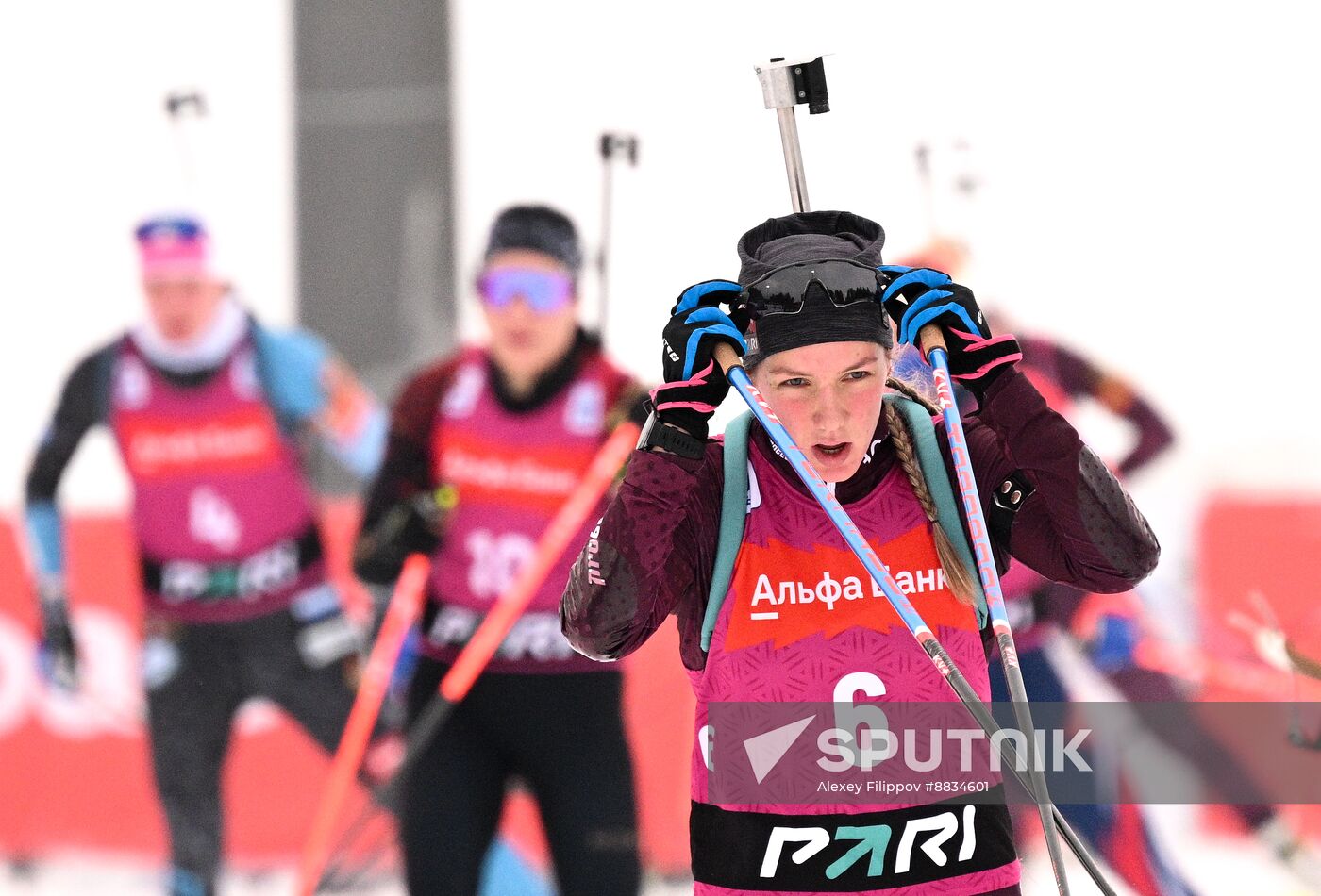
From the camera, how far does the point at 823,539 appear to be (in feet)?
5.80

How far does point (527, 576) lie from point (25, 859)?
234 cm

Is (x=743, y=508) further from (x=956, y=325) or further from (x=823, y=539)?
(x=956, y=325)

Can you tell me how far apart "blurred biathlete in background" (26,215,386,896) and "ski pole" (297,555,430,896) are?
4cm

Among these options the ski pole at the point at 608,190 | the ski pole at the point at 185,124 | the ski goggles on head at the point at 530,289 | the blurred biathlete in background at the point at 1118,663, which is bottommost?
the blurred biathlete in background at the point at 1118,663

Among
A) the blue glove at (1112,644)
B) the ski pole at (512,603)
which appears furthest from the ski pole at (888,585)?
the blue glove at (1112,644)

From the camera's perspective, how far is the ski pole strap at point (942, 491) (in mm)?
1770

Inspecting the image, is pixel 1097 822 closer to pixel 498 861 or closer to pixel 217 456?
pixel 498 861

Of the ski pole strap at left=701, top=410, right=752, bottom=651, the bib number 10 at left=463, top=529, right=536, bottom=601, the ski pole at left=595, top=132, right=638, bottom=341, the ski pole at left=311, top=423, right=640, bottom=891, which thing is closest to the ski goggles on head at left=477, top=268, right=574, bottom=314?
the ski pole at left=311, top=423, right=640, bottom=891

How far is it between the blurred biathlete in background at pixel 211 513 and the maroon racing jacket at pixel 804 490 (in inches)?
105

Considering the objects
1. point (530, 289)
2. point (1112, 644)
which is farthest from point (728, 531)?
point (1112, 644)

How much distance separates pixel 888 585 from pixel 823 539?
0.36 ft

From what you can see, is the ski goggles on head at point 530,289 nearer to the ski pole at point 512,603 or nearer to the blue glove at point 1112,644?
the ski pole at point 512,603

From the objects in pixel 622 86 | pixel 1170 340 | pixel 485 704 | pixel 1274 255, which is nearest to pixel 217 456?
pixel 485 704

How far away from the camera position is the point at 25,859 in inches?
193
